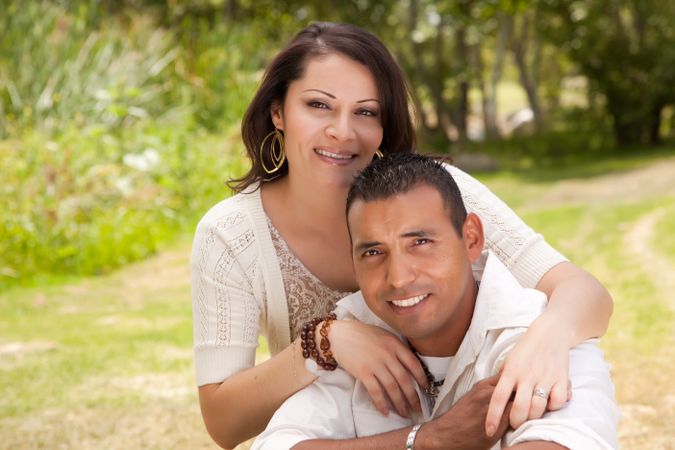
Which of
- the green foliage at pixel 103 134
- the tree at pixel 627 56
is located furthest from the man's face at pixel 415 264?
the tree at pixel 627 56

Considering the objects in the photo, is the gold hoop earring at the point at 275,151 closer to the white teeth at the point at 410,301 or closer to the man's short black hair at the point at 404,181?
the man's short black hair at the point at 404,181

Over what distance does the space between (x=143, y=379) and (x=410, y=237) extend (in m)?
3.01

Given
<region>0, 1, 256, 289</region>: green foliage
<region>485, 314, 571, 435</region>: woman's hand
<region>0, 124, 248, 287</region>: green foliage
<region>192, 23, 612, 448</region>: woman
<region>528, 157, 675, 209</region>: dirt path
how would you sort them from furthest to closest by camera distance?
<region>528, 157, 675, 209</region>: dirt path < <region>0, 1, 256, 289</region>: green foliage < <region>0, 124, 248, 287</region>: green foliage < <region>192, 23, 612, 448</region>: woman < <region>485, 314, 571, 435</region>: woman's hand

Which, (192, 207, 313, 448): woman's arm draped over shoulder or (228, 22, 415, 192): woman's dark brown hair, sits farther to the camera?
A: (228, 22, 415, 192): woman's dark brown hair

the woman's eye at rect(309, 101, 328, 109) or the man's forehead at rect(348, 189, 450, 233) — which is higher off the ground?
the woman's eye at rect(309, 101, 328, 109)

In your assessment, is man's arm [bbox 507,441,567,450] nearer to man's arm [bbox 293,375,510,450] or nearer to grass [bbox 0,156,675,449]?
man's arm [bbox 293,375,510,450]

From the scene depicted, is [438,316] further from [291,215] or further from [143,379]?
[143,379]

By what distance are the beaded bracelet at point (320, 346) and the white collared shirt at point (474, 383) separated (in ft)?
0.10

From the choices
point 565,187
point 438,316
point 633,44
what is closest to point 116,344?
point 438,316

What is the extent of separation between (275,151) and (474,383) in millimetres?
1198

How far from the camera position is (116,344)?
552 centimetres

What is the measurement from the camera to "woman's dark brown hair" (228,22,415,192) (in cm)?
282

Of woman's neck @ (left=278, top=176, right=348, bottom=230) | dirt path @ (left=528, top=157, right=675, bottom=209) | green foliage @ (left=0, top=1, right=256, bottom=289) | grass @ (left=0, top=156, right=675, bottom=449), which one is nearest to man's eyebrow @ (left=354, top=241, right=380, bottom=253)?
woman's neck @ (left=278, top=176, right=348, bottom=230)

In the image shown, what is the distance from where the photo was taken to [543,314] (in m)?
2.29
